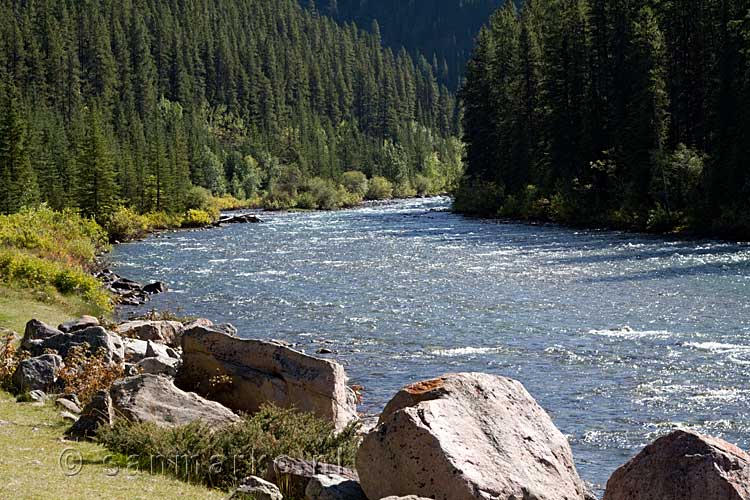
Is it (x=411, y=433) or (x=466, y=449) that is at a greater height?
(x=411, y=433)

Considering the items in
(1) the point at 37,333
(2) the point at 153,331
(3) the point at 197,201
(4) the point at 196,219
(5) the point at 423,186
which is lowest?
(4) the point at 196,219

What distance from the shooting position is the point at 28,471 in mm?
10031

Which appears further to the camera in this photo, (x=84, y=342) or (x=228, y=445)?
(x=84, y=342)

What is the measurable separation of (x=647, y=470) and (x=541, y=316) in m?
19.9

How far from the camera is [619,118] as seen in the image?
217ft

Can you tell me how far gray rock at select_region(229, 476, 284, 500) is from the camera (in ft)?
30.8

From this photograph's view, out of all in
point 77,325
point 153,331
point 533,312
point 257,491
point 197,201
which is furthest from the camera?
point 197,201

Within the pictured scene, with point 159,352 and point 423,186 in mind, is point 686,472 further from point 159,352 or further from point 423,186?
point 423,186

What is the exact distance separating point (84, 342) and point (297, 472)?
25.6 feet

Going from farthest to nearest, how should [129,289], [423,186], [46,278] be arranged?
[423,186] < [129,289] < [46,278]

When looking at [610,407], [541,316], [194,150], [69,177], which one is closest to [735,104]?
[541,316]

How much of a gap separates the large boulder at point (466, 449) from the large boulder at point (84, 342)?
8147 mm

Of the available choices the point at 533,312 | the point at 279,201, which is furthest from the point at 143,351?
the point at 279,201

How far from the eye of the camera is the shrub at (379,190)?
131500mm
